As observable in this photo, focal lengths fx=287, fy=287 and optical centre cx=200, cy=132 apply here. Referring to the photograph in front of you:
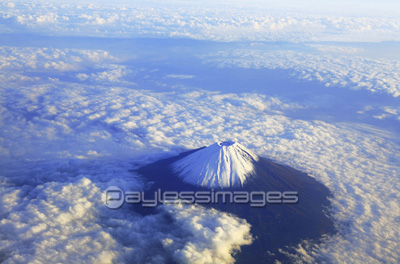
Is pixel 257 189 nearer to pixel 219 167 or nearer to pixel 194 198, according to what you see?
pixel 219 167

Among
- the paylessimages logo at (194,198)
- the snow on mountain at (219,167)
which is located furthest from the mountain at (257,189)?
the paylessimages logo at (194,198)

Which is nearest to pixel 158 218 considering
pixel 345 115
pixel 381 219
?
pixel 381 219

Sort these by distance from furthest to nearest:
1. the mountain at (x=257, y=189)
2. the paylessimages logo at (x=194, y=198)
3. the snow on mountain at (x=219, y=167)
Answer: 1. the snow on mountain at (x=219, y=167)
2. the paylessimages logo at (x=194, y=198)
3. the mountain at (x=257, y=189)

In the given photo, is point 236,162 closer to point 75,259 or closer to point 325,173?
point 325,173

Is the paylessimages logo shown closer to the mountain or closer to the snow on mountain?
the mountain

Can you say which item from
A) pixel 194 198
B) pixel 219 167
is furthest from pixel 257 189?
pixel 194 198

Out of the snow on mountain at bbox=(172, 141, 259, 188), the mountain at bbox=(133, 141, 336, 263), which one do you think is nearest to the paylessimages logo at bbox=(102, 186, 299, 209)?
the mountain at bbox=(133, 141, 336, 263)

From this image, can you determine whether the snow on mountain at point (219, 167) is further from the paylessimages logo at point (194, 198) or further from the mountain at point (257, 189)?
the paylessimages logo at point (194, 198)
